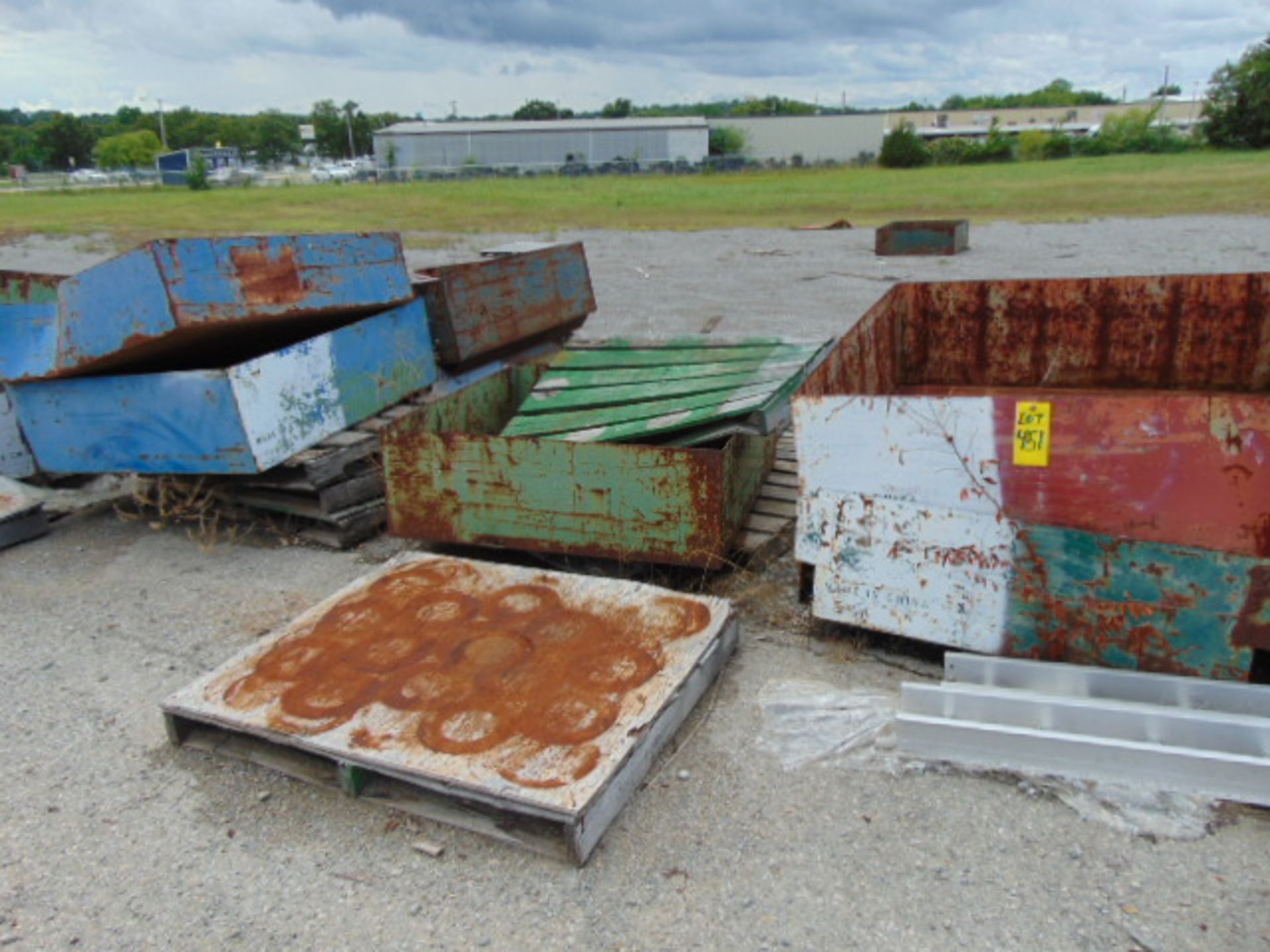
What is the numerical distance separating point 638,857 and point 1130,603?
1502 mm

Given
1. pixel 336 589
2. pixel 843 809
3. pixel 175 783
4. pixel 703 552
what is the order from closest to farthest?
1. pixel 843 809
2. pixel 175 783
3. pixel 703 552
4. pixel 336 589

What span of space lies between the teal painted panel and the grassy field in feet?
50.3

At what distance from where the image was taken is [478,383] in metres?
4.48

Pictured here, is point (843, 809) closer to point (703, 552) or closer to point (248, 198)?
point (703, 552)

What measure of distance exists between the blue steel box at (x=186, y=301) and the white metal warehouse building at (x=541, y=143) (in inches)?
2142

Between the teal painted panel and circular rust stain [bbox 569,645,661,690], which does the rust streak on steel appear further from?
the teal painted panel

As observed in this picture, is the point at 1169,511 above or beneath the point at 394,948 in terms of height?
above

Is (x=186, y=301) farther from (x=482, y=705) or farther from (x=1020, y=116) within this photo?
(x=1020, y=116)

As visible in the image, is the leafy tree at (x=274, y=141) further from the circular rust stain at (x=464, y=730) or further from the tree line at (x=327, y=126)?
the circular rust stain at (x=464, y=730)

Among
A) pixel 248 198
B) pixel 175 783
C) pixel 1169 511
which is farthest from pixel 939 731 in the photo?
pixel 248 198

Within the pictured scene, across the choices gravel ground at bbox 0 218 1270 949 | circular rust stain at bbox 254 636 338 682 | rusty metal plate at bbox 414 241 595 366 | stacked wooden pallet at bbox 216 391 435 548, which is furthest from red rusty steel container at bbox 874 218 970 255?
circular rust stain at bbox 254 636 338 682

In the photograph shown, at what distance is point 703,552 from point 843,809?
1.14m

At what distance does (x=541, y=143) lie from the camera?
193 feet

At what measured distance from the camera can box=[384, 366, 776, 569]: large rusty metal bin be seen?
10.8ft
